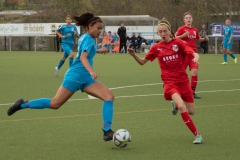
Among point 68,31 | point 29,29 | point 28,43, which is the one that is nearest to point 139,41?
point 29,29

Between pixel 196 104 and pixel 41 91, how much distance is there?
4415 mm

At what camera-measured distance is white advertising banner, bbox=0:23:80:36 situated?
1807 inches

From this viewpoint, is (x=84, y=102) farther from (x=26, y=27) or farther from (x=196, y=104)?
(x=26, y=27)

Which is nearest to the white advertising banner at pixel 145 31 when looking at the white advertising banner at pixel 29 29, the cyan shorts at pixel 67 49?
the white advertising banner at pixel 29 29

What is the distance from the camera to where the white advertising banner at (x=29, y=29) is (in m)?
45.9

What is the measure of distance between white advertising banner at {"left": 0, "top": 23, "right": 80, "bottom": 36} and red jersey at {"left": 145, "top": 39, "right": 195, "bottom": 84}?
123 feet

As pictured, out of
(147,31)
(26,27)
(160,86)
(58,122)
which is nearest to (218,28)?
(147,31)

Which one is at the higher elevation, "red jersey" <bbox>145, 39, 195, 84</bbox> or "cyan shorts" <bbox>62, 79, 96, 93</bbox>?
"red jersey" <bbox>145, 39, 195, 84</bbox>

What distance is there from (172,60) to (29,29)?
39.2 meters

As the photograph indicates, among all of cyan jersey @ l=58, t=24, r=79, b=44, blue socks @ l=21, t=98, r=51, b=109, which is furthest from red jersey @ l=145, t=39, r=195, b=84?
cyan jersey @ l=58, t=24, r=79, b=44

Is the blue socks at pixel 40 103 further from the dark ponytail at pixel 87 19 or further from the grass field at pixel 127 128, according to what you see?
the dark ponytail at pixel 87 19

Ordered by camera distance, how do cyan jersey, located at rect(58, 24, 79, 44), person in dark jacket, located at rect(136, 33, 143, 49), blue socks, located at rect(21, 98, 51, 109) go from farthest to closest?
person in dark jacket, located at rect(136, 33, 143, 49), cyan jersey, located at rect(58, 24, 79, 44), blue socks, located at rect(21, 98, 51, 109)

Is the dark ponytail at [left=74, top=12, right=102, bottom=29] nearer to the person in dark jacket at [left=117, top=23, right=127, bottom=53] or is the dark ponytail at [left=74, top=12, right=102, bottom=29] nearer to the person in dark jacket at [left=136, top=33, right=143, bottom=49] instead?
the person in dark jacket at [left=117, top=23, right=127, bottom=53]

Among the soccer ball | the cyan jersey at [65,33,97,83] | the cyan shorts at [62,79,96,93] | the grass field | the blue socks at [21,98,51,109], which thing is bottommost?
the grass field
